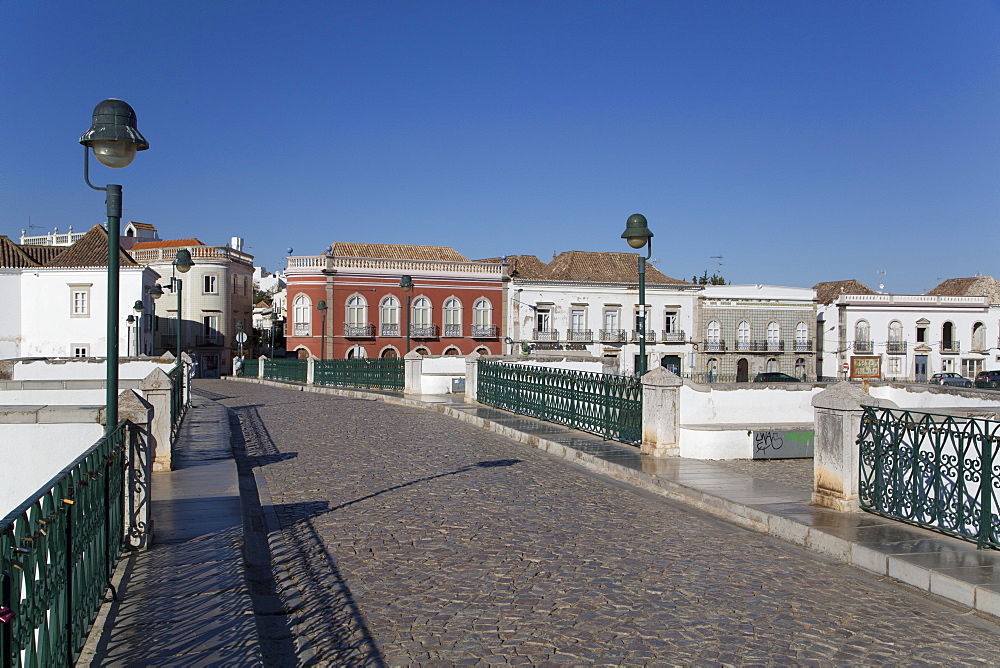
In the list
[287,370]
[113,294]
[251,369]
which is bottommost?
[251,369]

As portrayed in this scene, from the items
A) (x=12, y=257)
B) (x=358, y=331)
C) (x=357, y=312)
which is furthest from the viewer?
(x=357, y=312)

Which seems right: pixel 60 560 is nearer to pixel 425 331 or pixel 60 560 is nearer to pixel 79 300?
pixel 79 300

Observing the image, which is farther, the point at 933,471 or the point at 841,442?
the point at 841,442

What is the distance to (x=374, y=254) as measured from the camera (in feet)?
182

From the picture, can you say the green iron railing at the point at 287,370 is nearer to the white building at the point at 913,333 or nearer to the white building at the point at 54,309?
the white building at the point at 54,309

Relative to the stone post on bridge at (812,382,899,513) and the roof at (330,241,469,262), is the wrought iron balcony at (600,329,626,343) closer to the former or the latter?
the roof at (330,241,469,262)

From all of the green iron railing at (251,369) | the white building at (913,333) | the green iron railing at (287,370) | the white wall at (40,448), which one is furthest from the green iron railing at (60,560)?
the white building at (913,333)

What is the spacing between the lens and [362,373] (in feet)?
100

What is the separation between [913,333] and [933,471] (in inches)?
2250

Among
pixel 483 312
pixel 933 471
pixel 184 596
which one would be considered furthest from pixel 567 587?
pixel 483 312

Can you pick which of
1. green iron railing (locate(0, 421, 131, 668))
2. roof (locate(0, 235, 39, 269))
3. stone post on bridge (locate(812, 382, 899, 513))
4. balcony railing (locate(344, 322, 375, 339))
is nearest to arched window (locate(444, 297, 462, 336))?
balcony railing (locate(344, 322, 375, 339))

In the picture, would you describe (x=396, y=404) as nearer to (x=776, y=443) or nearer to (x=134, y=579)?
(x=776, y=443)

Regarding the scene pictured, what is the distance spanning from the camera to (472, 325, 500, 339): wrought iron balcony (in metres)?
54.6

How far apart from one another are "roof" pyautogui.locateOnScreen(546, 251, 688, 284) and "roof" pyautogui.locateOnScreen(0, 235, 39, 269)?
31597 millimetres
